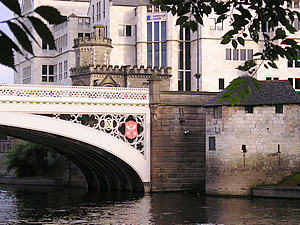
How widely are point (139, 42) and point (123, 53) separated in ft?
10.5

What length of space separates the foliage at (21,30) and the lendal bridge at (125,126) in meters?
34.8

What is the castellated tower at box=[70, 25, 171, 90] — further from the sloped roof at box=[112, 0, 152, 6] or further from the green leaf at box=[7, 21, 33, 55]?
the green leaf at box=[7, 21, 33, 55]

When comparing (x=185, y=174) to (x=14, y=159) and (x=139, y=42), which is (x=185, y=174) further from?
(x=139, y=42)

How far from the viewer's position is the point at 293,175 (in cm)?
3862

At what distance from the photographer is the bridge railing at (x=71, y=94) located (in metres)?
38.4

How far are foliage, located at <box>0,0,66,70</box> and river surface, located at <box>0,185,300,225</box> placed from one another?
25021mm

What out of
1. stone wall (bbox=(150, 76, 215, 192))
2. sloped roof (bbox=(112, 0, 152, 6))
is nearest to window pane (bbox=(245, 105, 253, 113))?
stone wall (bbox=(150, 76, 215, 192))

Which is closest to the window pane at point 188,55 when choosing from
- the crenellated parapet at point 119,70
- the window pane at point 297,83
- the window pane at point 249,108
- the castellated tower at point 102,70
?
the castellated tower at point 102,70

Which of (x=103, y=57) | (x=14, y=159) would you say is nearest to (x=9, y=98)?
(x=14, y=159)

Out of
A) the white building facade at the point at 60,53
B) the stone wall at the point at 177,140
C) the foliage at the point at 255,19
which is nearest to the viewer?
the foliage at the point at 255,19

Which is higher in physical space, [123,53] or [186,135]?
[123,53]

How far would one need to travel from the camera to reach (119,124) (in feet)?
132

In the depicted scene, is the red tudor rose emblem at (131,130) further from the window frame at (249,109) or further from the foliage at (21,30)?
the foliage at (21,30)

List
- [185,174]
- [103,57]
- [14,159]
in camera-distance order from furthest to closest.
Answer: [103,57] → [14,159] → [185,174]
